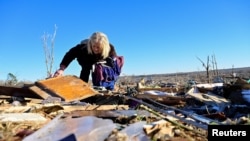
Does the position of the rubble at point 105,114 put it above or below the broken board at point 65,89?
below

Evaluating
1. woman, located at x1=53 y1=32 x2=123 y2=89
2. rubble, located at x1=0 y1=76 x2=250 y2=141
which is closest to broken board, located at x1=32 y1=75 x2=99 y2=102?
rubble, located at x1=0 y1=76 x2=250 y2=141

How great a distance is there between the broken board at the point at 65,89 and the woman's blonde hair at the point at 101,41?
71cm

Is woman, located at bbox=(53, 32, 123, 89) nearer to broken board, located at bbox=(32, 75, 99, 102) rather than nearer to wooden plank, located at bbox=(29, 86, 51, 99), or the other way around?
broken board, located at bbox=(32, 75, 99, 102)

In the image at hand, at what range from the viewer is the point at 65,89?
5516mm

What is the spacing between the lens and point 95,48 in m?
6.43

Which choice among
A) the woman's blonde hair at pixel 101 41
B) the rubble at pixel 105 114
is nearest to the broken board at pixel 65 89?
the rubble at pixel 105 114

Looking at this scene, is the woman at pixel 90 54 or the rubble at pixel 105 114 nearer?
the rubble at pixel 105 114

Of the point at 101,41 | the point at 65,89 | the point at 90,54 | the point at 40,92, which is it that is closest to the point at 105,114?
the point at 40,92

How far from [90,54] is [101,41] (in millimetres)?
340

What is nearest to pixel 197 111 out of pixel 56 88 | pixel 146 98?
pixel 146 98

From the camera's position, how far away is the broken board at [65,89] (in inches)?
208

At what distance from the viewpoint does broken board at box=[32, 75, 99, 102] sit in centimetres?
529

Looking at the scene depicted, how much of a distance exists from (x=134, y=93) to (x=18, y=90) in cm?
168

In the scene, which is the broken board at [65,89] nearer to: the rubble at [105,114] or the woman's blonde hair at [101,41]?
the rubble at [105,114]
